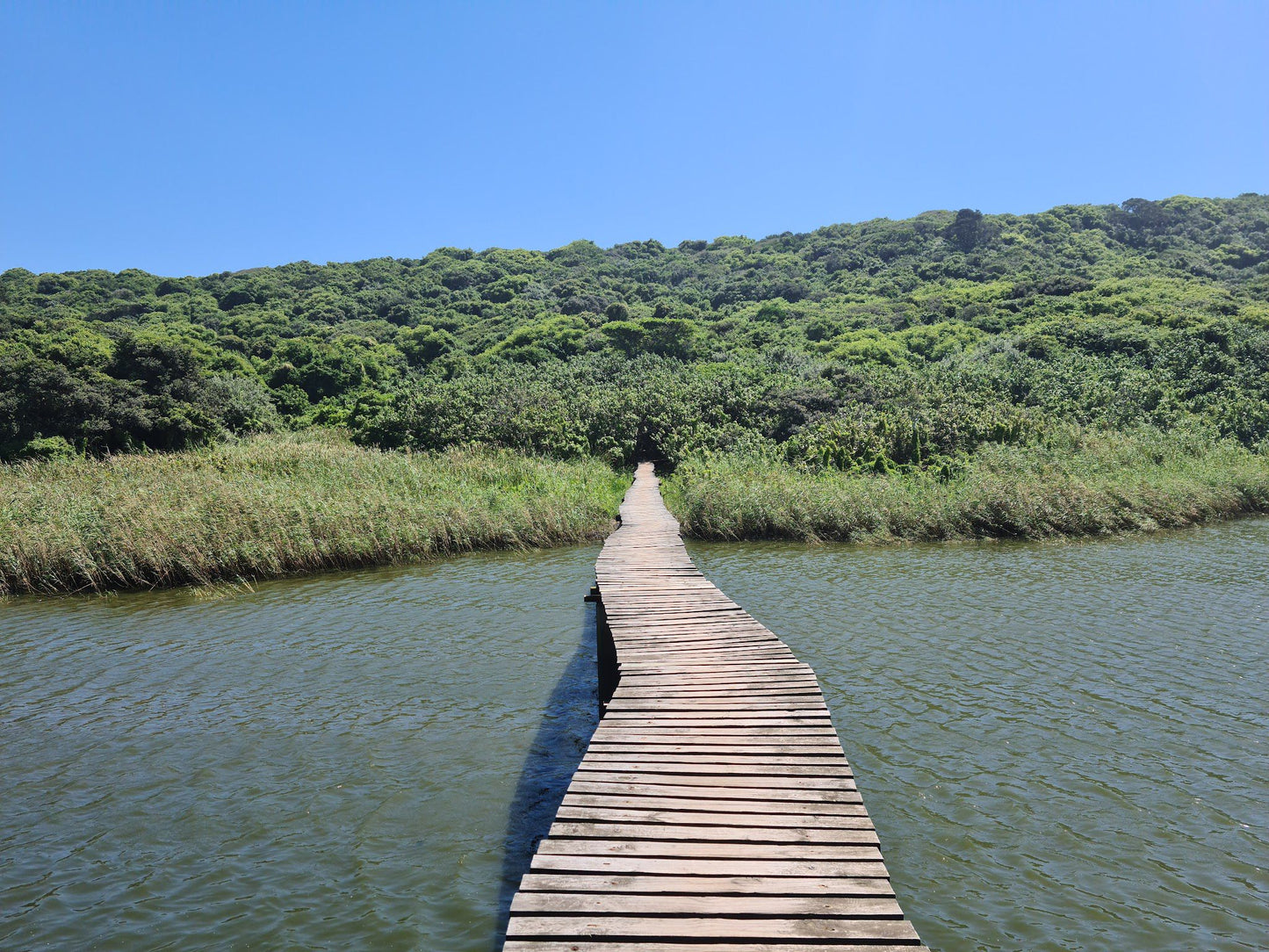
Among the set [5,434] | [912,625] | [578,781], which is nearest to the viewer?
[578,781]

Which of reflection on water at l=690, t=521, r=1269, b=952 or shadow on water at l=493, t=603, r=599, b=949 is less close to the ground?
shadow on water at l=493, t=603, r=599, b=949

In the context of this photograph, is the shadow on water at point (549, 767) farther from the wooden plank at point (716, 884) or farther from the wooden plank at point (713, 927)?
the wooden plank at point (713, 927)

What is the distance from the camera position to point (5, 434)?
2567cm

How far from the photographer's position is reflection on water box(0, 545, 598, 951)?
5.10 m

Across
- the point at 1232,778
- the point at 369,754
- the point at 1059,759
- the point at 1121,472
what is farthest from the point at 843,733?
the point at 1121,472

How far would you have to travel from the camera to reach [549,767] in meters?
7.05

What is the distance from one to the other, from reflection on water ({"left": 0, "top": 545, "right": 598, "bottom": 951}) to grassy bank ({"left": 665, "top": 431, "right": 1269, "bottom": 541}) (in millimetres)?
6453

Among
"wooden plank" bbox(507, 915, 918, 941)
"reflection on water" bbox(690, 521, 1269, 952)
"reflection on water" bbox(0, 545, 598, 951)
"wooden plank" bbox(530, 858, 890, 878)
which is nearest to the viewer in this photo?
"wooden plank" bbox(507, 915, 918, 941)

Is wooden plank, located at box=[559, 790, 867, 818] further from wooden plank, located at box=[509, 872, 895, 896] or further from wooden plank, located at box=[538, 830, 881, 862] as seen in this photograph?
wooden plank, located at box=[509, 872, 895, 896]

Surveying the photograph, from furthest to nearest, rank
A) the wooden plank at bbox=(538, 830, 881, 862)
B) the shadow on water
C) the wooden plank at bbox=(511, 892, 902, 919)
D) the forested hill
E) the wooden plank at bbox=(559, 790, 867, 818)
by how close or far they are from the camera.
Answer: the forested hill, the shadow on water, the wooden plank at bbox=(559, 790, 867, 818), the wooden plank at bbox=(538, 830, 881, 862), the wooden plank at bbox=(511, 892, 902, 919)

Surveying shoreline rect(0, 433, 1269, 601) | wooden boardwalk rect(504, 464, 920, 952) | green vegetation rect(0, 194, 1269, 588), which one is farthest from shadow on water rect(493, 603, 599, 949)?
green vegetation rect(0, 194, 1269, 588)

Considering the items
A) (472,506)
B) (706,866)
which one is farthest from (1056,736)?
(472,506)

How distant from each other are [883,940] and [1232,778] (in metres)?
4.97

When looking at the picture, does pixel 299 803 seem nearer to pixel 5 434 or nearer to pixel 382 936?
pixel 382 936
